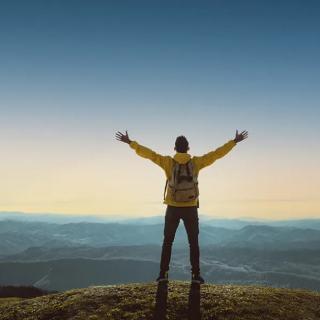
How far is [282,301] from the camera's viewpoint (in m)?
14.9

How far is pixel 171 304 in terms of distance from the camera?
13.8 metres

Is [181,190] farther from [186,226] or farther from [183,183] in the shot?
[186,226]

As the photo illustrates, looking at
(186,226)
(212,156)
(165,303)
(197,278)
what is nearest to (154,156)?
(212,156)

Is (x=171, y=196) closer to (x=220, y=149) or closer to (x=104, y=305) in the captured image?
(x=220, y=149)

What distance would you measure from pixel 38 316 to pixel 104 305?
2.44 meters

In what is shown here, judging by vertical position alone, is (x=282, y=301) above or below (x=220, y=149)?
below

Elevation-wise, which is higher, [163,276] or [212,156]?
[212,156]

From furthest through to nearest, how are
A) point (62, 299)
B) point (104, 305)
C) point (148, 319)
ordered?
point (62, 299), point (104, 305), point (148, 319)

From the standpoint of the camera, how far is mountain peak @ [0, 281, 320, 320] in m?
13.3

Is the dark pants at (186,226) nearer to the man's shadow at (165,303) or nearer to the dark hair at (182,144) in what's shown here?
the man's shadow at (165,303)

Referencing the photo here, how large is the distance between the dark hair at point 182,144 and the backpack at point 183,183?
18.7 inches

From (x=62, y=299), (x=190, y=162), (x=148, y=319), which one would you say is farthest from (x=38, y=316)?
(x=190, y=162)

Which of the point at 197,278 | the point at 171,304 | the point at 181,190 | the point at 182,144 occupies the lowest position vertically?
the point at 171,304

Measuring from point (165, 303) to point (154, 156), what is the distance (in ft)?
16.0
